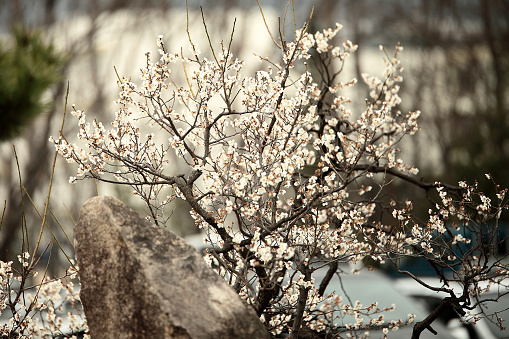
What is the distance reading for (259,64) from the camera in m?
15.3

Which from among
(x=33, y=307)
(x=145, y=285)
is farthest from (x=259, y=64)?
(x=145, y=285)

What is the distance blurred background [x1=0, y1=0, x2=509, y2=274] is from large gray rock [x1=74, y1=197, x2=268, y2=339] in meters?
7.43

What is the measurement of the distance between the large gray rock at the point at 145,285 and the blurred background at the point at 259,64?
743 centimetres

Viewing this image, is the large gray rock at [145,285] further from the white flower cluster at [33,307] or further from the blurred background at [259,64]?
the blurred background at [259,64]

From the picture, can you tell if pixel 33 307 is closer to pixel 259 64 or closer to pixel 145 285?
pixel 145 285

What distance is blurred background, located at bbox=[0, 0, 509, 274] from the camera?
40.6 ft

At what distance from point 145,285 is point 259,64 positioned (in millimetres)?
12870

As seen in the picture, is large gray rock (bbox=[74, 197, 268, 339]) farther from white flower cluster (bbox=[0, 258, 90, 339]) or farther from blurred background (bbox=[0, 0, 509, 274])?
blurred background (bbox=[0, 0, 509, 274])

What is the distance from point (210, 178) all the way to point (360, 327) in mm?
1513

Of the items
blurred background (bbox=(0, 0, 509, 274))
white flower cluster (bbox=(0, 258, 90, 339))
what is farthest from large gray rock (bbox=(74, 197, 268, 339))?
blurred background (bbox=(0, 0, 509, 274))

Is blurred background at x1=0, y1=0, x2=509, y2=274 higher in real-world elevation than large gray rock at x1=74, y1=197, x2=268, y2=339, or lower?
higher

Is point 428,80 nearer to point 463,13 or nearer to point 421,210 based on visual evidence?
point 463,13

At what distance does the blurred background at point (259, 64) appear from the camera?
12.4m

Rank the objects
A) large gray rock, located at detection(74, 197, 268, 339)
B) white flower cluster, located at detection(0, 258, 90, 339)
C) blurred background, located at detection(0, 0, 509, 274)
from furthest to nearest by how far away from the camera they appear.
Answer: blurred background, located at detection(0, 0, 509, 274) < white flower cluster, located at detection(0, 258, 90, 339) < large gray rock, located at detection(74, 197, 268, 339)
